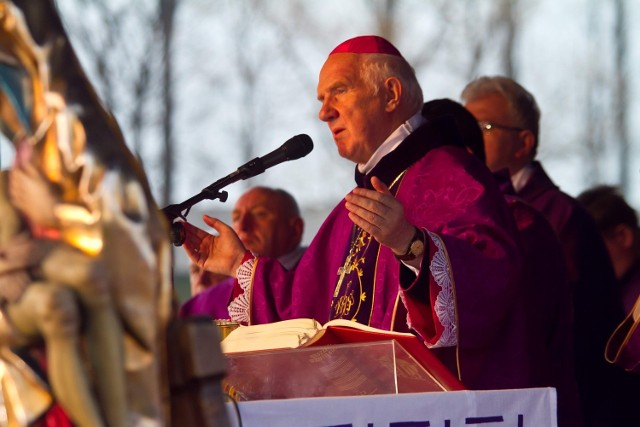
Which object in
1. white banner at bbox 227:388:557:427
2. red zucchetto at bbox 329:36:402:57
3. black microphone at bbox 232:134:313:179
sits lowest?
white banner at bbox 227:388:557:427

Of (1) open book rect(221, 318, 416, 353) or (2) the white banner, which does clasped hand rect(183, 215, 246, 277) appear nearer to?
(1) open book rect(221, 318, 416, 353)

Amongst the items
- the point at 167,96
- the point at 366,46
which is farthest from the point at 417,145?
the point at 167,96

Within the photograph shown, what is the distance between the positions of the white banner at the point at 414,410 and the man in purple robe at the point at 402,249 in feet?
2.19

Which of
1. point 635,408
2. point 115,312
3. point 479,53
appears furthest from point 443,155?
point 479,53

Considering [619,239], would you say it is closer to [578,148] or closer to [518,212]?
[518,212]

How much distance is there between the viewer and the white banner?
2.33 meters

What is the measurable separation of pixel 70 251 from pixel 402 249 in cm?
239

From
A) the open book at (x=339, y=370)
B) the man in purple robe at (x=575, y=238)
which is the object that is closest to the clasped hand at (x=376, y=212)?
the open book at (x=339, y=370)

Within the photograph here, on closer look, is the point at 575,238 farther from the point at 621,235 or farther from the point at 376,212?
the point at 376,212

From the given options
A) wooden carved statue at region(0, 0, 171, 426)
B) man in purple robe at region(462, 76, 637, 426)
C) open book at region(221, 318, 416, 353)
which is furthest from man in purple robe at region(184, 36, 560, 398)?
wooden carved statue at region(0, 0, 171, 426)

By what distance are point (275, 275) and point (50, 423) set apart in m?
3.24

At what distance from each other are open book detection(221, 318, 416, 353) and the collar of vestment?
133cm

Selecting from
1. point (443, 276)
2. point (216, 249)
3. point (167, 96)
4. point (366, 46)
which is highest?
point (167, 96)

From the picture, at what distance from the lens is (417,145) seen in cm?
413
